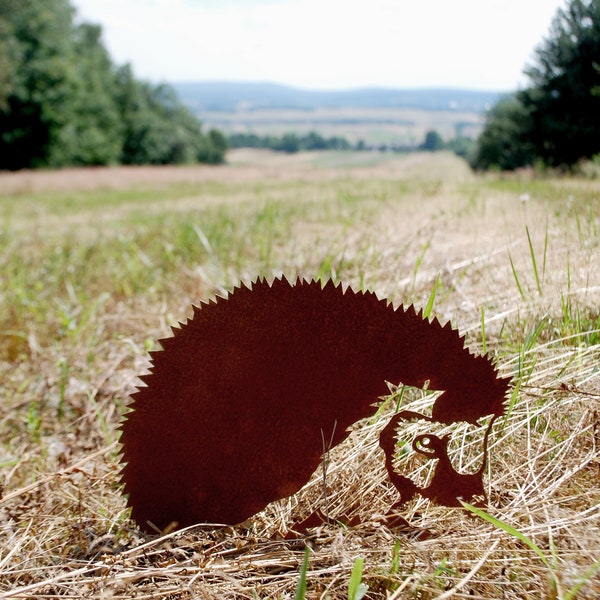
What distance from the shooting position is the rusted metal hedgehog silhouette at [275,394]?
118 cm

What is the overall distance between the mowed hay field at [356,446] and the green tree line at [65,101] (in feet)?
78.1

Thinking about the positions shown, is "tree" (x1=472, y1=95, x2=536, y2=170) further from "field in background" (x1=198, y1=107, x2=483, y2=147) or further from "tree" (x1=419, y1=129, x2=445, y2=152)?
"tree" (x1=419, y1=129, x2=445, y2=152)

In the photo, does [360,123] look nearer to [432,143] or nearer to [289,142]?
[289,142]

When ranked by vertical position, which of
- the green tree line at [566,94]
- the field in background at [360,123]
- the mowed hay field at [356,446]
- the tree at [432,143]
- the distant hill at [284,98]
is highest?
the distant hill at [284,98]

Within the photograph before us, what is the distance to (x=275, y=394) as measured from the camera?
125cm

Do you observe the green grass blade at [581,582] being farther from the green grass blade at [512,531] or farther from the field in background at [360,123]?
the field in background at [360,123]

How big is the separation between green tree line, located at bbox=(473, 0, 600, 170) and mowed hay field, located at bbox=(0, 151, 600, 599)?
90.2 inches

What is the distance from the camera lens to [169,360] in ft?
4.12

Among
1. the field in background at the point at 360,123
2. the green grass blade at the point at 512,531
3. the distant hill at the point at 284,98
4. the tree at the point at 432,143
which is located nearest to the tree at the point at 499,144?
the field in background at the point at 360,123

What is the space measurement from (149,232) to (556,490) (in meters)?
4.78

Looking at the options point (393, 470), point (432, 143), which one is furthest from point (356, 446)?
point (432, 143)

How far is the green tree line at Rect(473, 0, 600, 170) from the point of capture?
253 inches

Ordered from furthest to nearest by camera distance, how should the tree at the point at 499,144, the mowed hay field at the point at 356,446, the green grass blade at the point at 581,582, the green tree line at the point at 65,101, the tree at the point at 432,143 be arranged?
the tree at the point at 432,143, the green tree line at the point at 65,101, the tree at the point at 499,144, the mowed hay field at the point at 356,446, the green grass blade at the point at 581,582

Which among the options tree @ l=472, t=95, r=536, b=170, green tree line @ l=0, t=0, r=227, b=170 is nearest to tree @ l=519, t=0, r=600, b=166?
tree @ l=472, t=95, r=536, b=170
